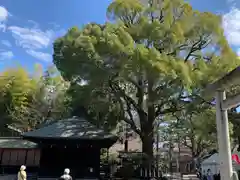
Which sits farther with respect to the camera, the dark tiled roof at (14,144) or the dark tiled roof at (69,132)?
the dark tiled roof at (14,144)

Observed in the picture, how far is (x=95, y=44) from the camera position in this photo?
17812 millimetres

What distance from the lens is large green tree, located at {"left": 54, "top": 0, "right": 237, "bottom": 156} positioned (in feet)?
56.3

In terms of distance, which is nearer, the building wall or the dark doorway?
the dark doorway

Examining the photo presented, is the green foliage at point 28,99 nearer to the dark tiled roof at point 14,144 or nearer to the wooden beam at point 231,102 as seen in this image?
the dark tiled roof at point 14,144

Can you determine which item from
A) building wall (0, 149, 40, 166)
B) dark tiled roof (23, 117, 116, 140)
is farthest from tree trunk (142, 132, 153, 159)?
building wall (0, 149, 40, 166)

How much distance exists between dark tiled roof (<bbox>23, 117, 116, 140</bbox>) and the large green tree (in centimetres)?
188

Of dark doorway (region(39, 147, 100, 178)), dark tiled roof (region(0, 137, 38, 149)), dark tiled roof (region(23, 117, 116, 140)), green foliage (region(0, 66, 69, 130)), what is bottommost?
dark doorway (region(39, 147, 100, 178))

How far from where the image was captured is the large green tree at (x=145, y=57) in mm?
17172

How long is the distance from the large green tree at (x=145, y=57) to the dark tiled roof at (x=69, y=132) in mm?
1880

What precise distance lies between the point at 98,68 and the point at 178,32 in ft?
18.1

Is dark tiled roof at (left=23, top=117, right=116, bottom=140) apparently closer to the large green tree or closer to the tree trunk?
the large green tree

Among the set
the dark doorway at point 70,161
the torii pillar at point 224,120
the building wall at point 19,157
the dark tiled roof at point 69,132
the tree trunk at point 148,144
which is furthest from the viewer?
the building wall at point 19,157

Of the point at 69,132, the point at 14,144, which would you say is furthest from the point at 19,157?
the point at 69,132

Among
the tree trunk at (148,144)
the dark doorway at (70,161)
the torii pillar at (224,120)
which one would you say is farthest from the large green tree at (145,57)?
the torii pillar at (224,120)
